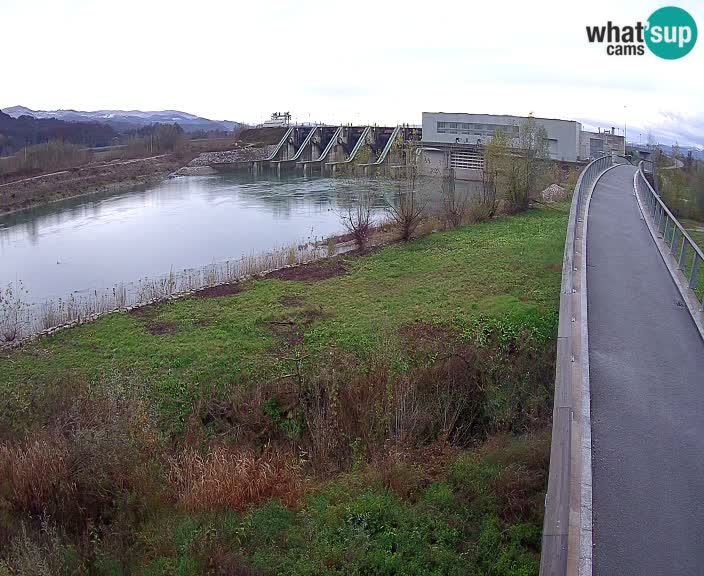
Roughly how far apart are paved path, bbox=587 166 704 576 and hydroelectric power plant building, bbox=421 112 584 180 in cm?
3893

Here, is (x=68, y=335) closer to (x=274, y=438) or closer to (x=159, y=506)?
(x=274, y=438)

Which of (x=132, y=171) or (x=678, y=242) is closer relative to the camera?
(x=678, y=242)

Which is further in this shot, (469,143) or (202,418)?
(469,143)

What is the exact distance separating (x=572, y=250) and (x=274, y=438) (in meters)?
6.31

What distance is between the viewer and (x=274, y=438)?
8.98 m

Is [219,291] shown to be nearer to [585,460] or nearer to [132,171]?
[585,460]

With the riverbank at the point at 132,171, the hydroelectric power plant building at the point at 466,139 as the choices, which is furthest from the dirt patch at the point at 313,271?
the hydroelectric power plant building at the point at 466,139

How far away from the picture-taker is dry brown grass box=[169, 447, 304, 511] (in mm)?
6684

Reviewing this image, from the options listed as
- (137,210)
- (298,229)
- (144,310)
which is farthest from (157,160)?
(144,310)

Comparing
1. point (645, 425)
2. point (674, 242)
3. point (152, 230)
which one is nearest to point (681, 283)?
point (674, 242)

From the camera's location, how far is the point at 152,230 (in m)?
28.6

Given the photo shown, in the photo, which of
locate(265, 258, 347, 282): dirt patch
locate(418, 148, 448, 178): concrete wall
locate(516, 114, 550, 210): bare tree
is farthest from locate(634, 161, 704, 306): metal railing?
locate(418, 148, 448, 178): concrete wall

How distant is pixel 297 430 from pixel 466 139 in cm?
4852

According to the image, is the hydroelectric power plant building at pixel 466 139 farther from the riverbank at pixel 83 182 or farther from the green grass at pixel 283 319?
the green grass at pixel 283 319
